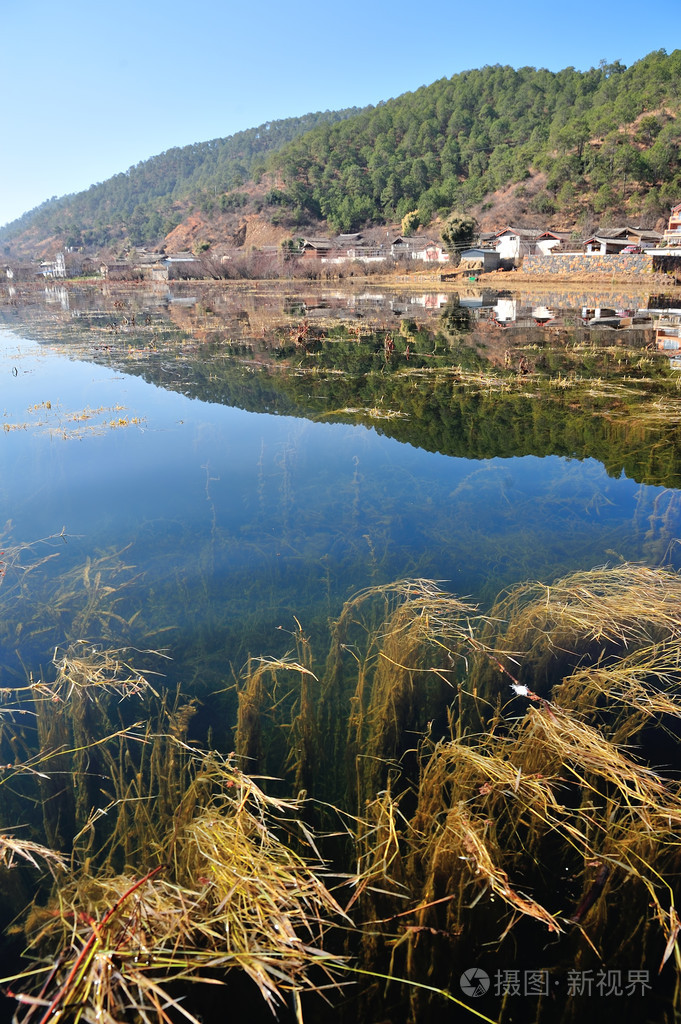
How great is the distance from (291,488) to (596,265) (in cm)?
4044

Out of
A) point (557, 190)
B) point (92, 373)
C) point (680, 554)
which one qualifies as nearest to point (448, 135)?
point (557, 190)

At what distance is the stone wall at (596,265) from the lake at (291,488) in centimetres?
2758

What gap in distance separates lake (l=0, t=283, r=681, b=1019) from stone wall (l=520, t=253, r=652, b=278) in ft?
90.5

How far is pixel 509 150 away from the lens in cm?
8331

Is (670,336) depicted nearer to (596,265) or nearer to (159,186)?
(596,265)

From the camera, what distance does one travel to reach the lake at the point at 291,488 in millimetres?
4199

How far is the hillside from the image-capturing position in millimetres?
56281

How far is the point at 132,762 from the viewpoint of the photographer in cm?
294

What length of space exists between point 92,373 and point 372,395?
735 centimetres

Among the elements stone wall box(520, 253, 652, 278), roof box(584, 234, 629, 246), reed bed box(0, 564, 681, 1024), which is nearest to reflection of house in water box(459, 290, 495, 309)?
stone wall box(520, 253, 652, 278)

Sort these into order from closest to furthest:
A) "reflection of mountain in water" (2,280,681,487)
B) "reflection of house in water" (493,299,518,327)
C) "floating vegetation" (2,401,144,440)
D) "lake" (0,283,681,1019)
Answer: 1. "lake" (0,283,681,1019)
2. "reflection of mountain in water" (2,280,681,487)
3. "floating vegetation" (2,401,144,440)
4. "reflection of house in water" (493,299,518,327)

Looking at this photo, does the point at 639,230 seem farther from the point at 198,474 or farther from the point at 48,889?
the point at 48,889

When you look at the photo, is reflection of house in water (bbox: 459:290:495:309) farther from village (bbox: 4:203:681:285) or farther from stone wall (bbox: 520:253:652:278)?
village (bbox: 4:203:681:285)

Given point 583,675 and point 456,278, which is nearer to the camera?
point 583,675
